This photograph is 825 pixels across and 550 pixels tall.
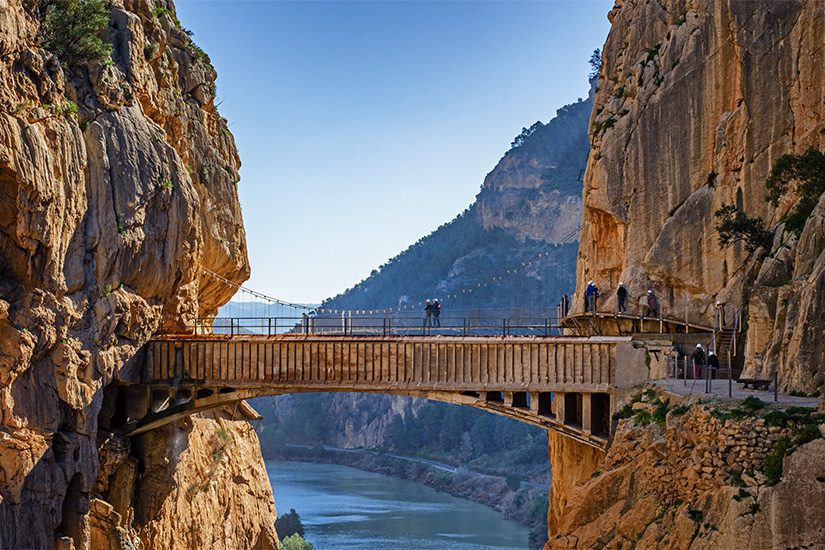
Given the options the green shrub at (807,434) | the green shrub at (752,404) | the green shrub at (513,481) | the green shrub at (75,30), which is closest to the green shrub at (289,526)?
the green shrub at (513,481)

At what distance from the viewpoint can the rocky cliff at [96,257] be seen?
24.6 meters

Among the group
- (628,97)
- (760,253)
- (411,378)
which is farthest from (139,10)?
(760,253)

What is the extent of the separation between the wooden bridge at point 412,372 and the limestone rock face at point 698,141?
4468 mm

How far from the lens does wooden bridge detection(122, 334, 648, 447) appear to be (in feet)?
92.2

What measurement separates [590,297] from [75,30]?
62.6 ft

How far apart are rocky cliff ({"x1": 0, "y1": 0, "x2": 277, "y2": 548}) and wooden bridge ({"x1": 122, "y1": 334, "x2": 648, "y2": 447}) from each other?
4.24 feet

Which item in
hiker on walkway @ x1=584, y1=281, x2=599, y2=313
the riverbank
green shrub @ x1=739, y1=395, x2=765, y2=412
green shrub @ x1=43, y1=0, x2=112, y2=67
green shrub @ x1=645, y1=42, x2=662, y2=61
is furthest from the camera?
the riverbank

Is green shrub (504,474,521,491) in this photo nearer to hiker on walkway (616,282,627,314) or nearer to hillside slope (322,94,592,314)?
hillside slope (322,94,592,314)

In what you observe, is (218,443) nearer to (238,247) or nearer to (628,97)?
(238,247)

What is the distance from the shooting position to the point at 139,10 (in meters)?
33.3

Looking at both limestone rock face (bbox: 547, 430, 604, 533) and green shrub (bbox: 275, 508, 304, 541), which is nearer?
limestone rock face (bbox: 547, 430, 604, 533)

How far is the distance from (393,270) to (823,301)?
148371mm

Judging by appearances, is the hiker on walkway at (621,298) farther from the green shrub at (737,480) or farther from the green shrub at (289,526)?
the green shrub at (289,526)

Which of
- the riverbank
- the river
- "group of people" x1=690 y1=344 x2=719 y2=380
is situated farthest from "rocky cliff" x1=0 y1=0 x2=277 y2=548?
the riverbank
